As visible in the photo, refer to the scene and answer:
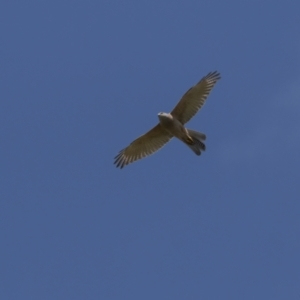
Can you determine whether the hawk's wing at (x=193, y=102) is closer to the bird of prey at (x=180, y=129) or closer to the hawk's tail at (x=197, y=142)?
the bird of prey at (x=180, y=129)

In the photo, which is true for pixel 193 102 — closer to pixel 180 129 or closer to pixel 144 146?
pixel 180 129

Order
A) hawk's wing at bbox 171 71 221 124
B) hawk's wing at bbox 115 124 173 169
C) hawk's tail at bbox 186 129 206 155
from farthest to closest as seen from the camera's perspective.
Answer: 1. hawk's wing at bbox 115 124 173 169
2. hawk's wing at bbox 171 71 221 124
3. hawk's tail at bbox 186 129 206 155

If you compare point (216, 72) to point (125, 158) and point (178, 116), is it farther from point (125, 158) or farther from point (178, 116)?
point (125, 158)

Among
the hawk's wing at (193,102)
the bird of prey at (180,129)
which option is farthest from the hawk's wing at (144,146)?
the hawk's wing at (193,102)

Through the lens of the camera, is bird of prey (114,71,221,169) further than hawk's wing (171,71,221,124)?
No

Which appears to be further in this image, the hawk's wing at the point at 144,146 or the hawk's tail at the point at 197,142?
the hawk's wing at the point at 144,146

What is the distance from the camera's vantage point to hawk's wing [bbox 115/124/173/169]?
30297 mm

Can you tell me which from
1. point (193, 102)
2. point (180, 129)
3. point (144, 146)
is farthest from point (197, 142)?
point (144, 146)

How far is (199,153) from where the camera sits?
95.9 ft

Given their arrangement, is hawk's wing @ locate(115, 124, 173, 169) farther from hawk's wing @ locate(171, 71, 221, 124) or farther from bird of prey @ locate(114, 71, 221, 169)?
hawk's wing @ locate(171, 71, 221, 124)

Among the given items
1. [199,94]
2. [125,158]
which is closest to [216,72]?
[199,94]

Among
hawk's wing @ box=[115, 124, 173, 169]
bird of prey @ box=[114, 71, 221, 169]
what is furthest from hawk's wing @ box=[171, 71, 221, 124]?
hawk's wing @ box=[115, 124, 173, 169]

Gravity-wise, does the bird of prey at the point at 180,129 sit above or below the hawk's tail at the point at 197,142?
above

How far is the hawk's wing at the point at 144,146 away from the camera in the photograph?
99.4ft
